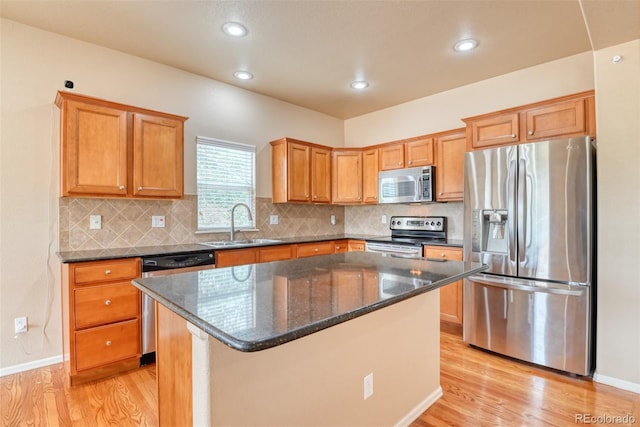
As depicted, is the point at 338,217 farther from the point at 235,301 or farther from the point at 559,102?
the point at 235,301

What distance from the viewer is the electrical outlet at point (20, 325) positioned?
253 cm

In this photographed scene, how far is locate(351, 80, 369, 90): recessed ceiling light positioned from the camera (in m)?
3.71

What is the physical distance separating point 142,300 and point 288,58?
253 centimetres

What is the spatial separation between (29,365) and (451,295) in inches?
148

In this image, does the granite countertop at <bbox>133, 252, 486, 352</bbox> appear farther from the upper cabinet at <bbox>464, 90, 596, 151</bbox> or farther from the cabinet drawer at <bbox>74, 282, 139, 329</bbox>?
the upper cabinet at <bbox>464, 90, 596, 151</bbox>

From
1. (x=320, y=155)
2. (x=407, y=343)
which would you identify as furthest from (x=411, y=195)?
(x=407, y=343)

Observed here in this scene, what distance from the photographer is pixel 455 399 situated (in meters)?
2.13

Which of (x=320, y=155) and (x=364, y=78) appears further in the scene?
(x=320, y=155)

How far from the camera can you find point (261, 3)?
230 centimetres

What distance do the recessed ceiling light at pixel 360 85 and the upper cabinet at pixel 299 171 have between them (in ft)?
2.96

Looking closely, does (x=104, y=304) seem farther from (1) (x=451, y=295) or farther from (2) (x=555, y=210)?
(2) (x=555, y=210)

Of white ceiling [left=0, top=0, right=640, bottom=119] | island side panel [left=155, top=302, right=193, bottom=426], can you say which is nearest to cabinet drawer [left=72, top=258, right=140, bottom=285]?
island side panel [left=155, top=302, right=193, bottom=426]

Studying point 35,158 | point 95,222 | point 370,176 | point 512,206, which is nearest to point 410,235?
point 370,176

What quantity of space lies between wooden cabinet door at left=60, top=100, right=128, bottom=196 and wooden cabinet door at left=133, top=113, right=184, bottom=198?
100mm
